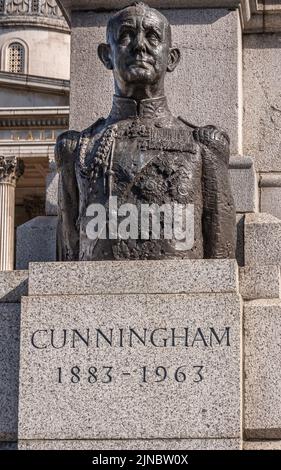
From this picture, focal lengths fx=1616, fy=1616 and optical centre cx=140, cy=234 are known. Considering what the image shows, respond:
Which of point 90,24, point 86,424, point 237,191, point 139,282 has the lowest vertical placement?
point 86,424

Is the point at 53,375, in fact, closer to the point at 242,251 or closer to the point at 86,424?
the point at 86,424

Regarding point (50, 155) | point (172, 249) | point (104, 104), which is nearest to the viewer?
point (172, 249)

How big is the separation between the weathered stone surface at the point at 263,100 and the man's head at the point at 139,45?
2.20 m

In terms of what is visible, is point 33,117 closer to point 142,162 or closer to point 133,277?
point 142,162

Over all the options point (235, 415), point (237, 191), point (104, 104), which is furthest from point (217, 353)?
point (104, 104)

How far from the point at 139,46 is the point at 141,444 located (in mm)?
2691

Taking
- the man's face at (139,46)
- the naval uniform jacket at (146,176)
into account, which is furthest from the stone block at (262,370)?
the man's face at (139,46)

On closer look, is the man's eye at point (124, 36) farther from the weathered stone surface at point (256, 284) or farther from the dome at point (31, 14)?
the dome at point (31, 14)

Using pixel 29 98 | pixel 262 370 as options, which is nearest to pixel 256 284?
pixel 262 370

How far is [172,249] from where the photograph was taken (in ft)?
33.2

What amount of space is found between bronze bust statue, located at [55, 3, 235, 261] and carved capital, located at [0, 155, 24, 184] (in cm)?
5405

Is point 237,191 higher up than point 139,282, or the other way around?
point 237,191

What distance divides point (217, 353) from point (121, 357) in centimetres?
56

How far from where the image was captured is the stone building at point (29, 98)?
206ft
